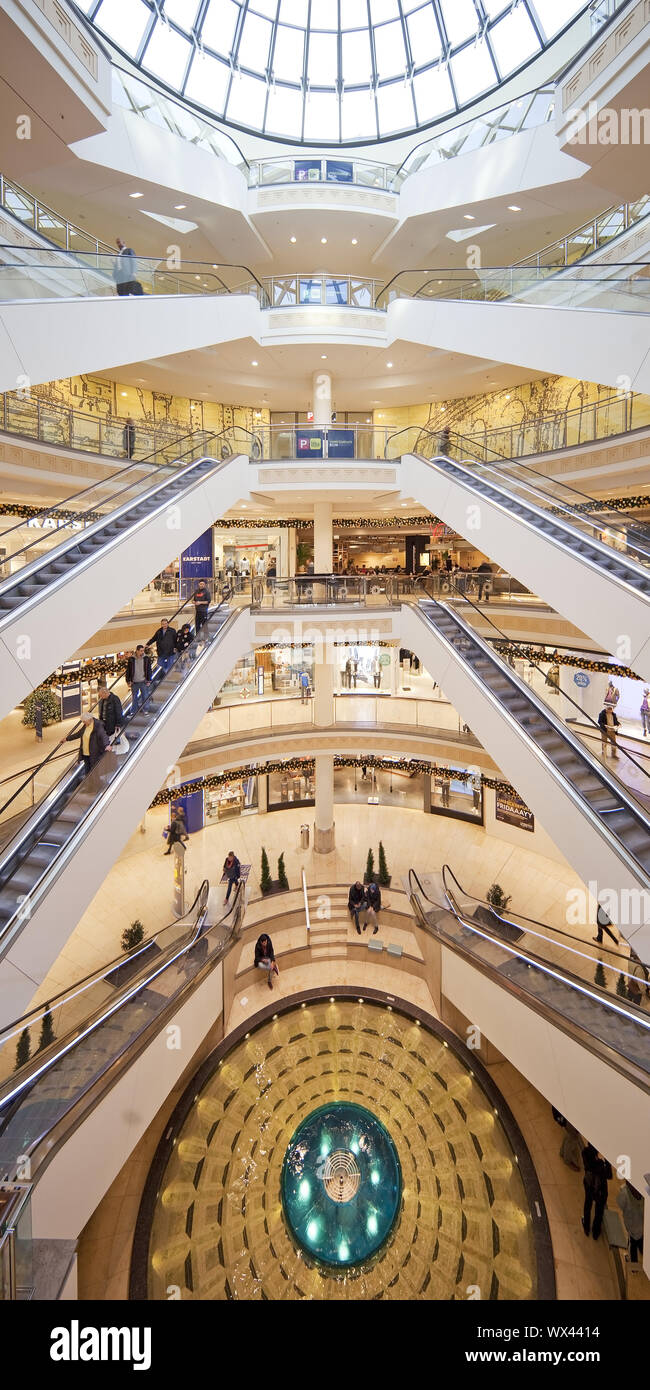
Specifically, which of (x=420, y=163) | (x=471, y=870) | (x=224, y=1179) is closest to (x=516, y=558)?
(x=471, y=870)

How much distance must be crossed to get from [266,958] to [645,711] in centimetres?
984

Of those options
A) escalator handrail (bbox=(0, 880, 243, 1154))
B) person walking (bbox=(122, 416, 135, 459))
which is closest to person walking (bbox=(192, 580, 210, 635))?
person walking (bbox=(122, 416, 135, 459))

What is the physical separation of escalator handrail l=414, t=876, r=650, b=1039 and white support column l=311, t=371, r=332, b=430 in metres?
13.8

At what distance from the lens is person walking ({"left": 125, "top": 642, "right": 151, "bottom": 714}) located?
30.7 feet

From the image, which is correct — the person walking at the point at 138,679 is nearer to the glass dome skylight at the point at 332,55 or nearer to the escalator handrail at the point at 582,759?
the escalator handrail at the point at 582,759

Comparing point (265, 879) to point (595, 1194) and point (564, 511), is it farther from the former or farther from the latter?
point (564, 511)

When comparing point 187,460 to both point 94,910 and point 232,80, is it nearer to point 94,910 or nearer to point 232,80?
point 94,910

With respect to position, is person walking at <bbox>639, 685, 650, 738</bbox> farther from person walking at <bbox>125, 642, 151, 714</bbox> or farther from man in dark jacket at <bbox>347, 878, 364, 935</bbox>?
person walking at <bbox>125, 642, 151, 714</bbox>

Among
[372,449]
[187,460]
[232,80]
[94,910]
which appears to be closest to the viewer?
[187,460]

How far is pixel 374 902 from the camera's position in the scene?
13.5 meters

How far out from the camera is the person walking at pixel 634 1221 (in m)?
7.18

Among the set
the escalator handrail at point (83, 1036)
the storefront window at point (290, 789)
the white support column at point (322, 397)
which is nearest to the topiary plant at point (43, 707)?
the escalator handrail at point (83, 1036)

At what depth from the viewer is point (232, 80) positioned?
53.9ft

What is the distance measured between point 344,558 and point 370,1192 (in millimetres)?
23458
